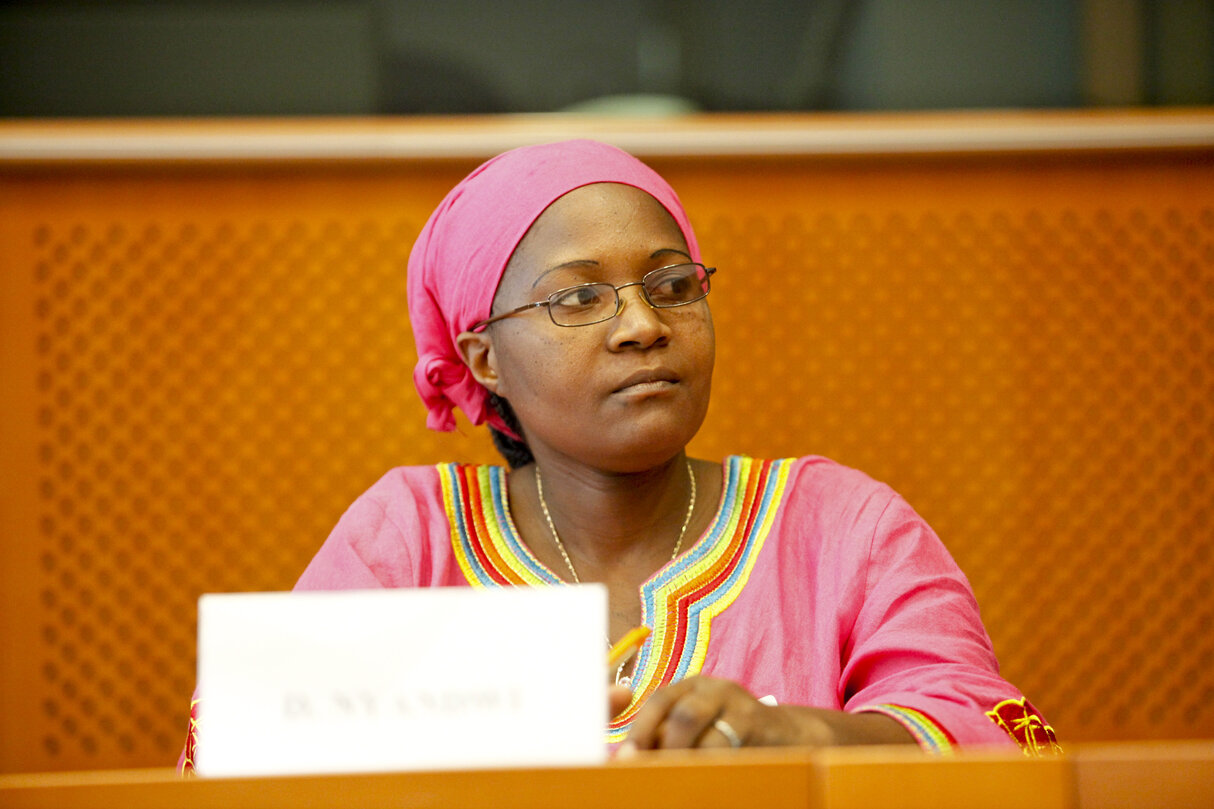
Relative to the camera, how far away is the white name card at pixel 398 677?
2.15ft

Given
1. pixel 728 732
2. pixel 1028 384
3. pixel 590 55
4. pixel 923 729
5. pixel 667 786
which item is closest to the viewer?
pixel 667 786

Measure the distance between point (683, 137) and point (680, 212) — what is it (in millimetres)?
770

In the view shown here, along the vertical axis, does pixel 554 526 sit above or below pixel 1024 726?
above

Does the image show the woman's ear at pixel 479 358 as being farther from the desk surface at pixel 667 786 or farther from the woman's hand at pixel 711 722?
the desk surface at pixel 667 786

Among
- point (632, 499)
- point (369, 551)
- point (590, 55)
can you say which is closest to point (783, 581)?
point (632, 499)

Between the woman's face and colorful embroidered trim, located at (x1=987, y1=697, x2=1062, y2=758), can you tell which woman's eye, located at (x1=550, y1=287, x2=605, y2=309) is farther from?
colorful embroidered trim, located at (x1=987, y1=697, x2=1062, y2=758)

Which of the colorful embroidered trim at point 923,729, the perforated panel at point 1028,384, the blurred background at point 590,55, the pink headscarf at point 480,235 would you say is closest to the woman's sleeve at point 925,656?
the colorful embroidered trim at point 923,729

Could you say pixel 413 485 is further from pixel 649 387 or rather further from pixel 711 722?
pixel 711 722

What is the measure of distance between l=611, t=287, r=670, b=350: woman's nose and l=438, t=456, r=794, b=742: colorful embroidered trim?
0.28 metres

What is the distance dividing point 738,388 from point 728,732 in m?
1.52

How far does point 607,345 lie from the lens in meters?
1.36

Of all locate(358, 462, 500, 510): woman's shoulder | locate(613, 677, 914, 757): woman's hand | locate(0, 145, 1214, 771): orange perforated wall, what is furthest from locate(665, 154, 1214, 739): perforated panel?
locate(613, 677, 914, 757): woman's hand

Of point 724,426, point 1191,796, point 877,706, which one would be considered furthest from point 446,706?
point 724,426

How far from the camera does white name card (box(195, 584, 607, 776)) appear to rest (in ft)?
2.15
